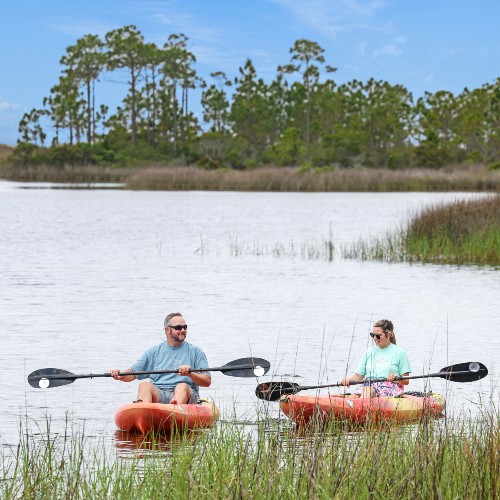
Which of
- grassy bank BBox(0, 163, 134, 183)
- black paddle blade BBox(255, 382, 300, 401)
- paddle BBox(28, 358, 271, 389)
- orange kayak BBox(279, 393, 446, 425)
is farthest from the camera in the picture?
grassy bank BBox(0, 163, 134, 183)

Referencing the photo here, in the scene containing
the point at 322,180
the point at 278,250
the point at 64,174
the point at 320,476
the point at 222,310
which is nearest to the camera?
the point at 320,476

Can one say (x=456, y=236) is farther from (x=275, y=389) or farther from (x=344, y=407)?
(x=344, y=407)

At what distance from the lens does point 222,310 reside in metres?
Answer: 19.9

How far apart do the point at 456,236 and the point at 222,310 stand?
885 cm

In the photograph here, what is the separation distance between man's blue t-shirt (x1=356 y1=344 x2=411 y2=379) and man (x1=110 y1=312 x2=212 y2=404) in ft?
4.75

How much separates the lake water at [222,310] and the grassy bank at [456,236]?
19.4 inches

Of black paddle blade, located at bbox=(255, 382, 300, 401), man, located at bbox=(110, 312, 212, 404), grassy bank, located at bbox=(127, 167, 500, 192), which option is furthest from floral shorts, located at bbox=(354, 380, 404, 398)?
grassy bank, located at bbox=(127, 167, 500, 192)

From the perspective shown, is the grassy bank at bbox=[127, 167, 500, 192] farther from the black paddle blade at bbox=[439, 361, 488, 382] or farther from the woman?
the woman

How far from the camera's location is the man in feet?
33.1

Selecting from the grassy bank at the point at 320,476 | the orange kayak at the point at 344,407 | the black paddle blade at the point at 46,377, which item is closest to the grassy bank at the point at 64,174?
the black paddle blade at the point at 46,377

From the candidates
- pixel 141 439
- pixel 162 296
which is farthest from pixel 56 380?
pixel 162 296

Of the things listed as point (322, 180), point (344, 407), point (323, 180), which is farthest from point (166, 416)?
point (322, 180)

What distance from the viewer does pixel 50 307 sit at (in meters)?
20.3

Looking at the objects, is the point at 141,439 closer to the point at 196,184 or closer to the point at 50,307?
the point at 50,307
